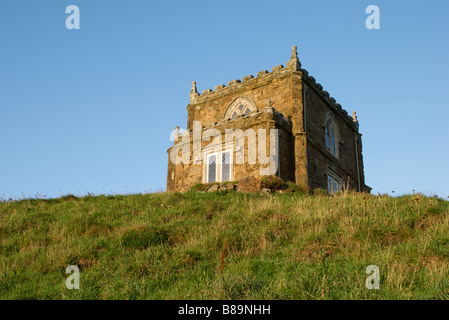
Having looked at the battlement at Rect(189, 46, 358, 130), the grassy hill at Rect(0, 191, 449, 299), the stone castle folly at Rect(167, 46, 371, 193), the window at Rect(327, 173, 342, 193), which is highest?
the battlement at Rect(189, 46, 358, 130)

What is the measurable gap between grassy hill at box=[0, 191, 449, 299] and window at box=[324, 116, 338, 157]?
11420 mm

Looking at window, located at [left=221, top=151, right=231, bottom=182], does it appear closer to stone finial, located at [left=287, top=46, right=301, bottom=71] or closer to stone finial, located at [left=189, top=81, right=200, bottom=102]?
stone finial, located at [left=287, top=46, right=301, bottom=71]

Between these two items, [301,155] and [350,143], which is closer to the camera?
[301,155]

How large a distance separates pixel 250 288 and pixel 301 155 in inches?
573

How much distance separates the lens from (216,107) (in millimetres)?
26203

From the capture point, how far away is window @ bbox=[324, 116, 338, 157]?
25008mm

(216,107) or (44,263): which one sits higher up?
(216,107)

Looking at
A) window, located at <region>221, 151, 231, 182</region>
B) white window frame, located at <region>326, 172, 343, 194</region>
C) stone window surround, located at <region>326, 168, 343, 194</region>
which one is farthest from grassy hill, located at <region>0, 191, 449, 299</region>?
stone window surround, located at <region>326, 168, 343, 194</region>

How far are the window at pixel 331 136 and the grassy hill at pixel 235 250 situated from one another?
11.4 meters

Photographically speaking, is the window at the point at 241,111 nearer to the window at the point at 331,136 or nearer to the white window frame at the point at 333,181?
the window at the point at 331,136

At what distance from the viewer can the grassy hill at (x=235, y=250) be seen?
751 centimetres
